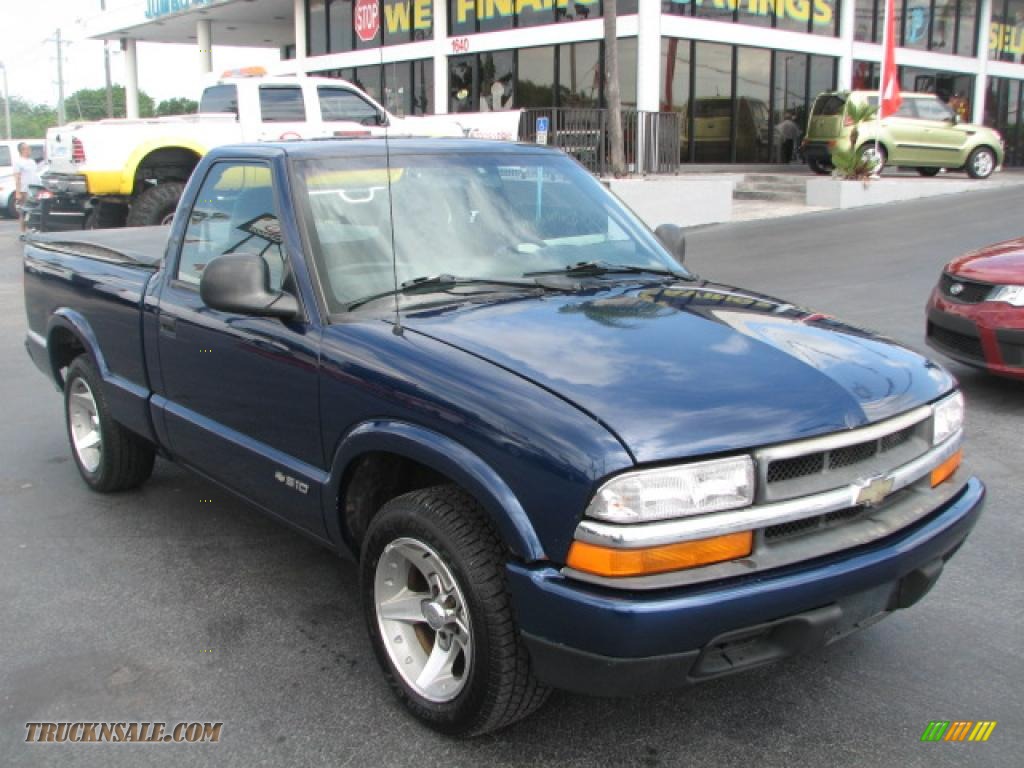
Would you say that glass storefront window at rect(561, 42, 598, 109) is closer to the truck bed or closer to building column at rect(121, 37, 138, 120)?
the truck bed

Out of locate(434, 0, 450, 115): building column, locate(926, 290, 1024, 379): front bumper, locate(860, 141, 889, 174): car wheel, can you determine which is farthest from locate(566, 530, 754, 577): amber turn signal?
locate(434, 0, 450, 115): building column

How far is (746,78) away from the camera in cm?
2303

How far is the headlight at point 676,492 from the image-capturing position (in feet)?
8.03

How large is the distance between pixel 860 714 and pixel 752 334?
1.24 m

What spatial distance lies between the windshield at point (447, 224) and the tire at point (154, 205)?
392 inches

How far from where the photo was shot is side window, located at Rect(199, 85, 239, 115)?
14.8m

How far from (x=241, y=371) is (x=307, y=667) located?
3.66ft

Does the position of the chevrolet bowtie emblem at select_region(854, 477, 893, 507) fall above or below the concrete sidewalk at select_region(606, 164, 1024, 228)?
below

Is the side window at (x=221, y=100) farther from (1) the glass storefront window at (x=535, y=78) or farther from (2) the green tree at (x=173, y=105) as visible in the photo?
(2) the green tree at (x=173, y=105)

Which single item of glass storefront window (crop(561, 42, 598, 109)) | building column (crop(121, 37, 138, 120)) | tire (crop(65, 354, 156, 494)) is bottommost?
tire (crop(65, 354, 156, 494))

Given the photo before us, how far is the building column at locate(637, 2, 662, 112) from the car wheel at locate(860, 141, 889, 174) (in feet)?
14.3

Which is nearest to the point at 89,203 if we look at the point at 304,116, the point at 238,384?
the point at 304,116

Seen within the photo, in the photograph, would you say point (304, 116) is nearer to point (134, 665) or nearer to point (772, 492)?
point (134, 665)

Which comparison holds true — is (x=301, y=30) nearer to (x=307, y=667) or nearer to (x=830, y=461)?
(x=307, y=667)
